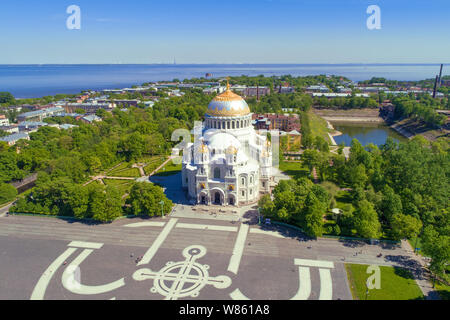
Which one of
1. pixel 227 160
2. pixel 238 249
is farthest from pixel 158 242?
pixel 227 160

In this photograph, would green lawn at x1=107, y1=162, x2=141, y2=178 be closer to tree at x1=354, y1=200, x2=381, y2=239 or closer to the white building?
tree at x1=354, y1=200, x2=381, y2=239

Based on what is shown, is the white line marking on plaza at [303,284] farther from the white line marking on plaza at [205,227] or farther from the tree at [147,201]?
the tree at [147,201]

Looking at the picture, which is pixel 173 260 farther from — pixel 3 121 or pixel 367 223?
pixel 3 121

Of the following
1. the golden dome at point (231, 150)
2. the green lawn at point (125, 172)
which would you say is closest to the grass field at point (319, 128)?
the golden dome at point (231, 150)

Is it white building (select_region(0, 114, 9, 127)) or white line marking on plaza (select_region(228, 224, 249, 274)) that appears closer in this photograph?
white line marking on plaza (select_region(228, 224, 249, 274))

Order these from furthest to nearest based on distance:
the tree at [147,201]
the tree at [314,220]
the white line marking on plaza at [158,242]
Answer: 1. the tree at [147,201]
2. the tree at [314,220]
3. the white line marking on plaza at [158,242]

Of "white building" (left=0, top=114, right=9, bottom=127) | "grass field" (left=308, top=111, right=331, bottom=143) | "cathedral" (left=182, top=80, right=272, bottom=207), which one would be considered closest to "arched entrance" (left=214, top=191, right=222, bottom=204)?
"cathedral" (left=182, top=80, right=272, bottom=207)
